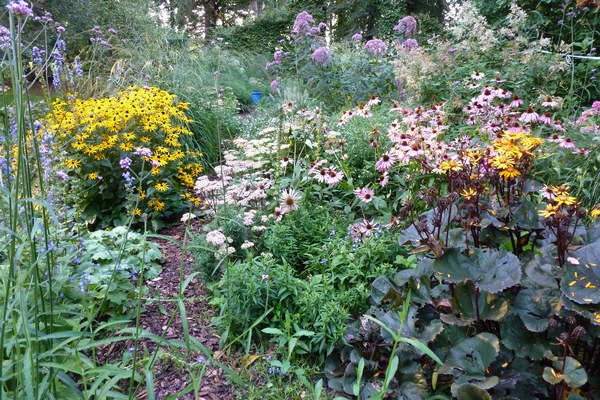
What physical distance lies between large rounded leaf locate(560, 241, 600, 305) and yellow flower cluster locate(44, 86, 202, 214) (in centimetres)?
270

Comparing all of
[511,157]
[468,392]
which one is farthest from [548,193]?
[468,392]

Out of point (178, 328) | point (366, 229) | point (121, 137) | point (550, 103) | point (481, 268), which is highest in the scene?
point (550, 103)

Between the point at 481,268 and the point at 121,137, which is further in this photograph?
the point at 121,137

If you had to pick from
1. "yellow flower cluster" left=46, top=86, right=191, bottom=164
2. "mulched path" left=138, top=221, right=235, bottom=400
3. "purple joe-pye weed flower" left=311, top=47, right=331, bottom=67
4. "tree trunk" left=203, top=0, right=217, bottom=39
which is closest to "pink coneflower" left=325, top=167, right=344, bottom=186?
"mulched path" left=138, top=221, right=235, bottom=400

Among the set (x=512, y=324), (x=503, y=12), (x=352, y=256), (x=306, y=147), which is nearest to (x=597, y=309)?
(x=512, y=324)

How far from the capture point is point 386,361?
6.17 ft

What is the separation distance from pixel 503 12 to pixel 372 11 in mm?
10507

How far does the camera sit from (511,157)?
1.79 meters

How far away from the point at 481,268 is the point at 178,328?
61.5 inches

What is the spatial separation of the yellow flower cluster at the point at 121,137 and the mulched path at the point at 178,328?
71cm

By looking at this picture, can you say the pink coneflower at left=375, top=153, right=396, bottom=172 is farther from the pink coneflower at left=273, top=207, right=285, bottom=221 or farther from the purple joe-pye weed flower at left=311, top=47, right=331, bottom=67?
the purple joe-pye weed flower at left=311, top=47, right=331, bottom=67

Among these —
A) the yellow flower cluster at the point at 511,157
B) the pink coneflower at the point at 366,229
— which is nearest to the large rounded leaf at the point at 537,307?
the yellow flower cluster at the point at 511,157

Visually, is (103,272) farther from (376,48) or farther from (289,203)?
(376,48)

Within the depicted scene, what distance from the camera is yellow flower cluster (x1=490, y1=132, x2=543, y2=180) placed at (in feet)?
5.49
